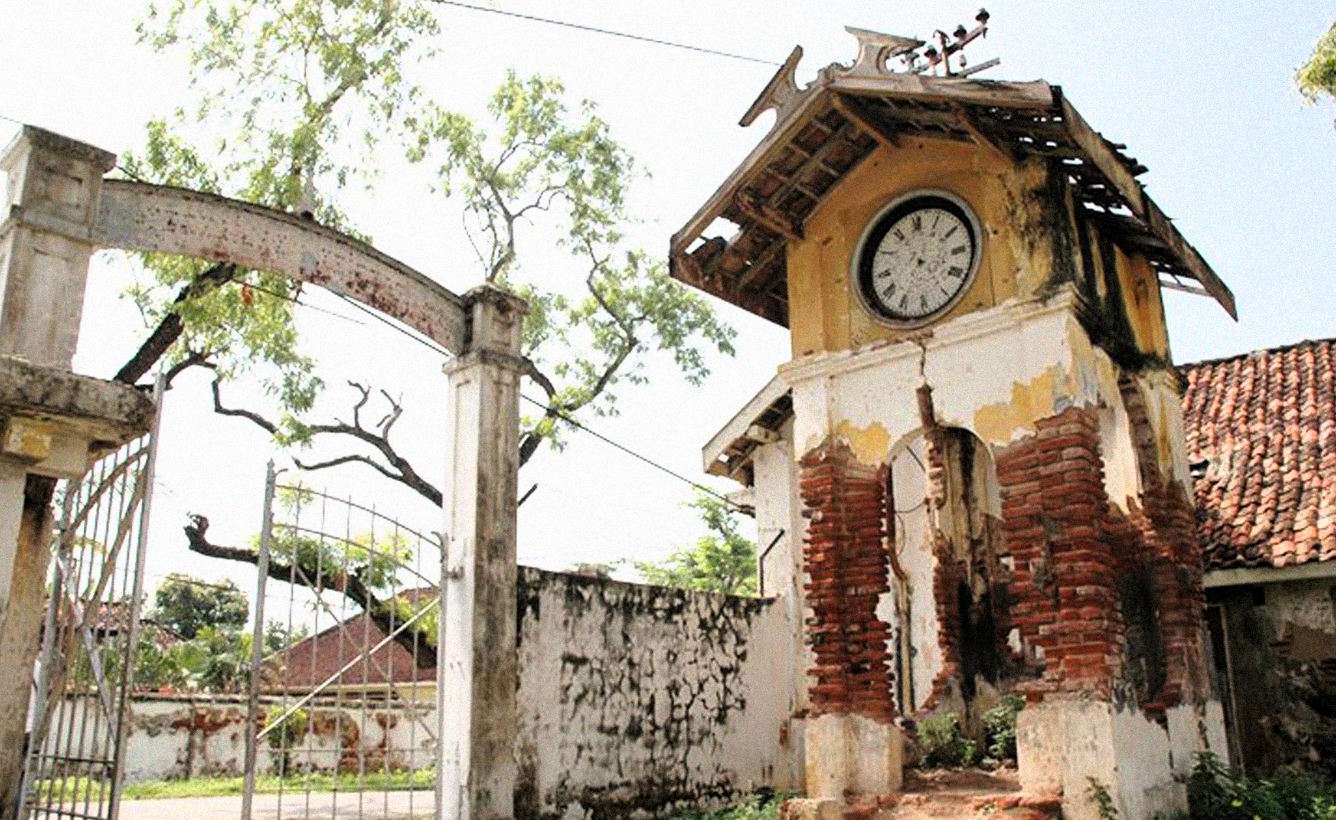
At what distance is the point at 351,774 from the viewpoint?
1938cm

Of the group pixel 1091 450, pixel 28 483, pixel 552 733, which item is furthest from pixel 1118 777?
pixel 28 483

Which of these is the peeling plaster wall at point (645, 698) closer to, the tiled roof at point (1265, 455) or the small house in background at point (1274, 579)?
the small house in background at point (1274, 579)

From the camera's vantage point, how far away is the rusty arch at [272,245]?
21.7ft

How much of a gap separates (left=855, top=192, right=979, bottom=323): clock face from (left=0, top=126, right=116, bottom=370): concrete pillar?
617cm

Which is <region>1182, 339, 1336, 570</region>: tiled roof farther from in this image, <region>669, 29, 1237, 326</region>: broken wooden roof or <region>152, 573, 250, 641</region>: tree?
<region>152, 573, 250, 641</region>: tree

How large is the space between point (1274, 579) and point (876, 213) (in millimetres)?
5080

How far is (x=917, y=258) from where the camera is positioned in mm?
9406

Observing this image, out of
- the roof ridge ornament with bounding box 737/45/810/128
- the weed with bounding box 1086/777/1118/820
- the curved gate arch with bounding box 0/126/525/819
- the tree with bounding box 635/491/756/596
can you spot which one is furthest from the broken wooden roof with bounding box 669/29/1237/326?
the tree with bounding box 635/491/756/596

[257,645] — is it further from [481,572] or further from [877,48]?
[877,48]

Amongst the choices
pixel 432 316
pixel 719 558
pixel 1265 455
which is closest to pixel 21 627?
pixel 432 316

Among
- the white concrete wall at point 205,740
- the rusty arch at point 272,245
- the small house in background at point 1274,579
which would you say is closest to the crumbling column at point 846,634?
the rusty arch at point 272,245

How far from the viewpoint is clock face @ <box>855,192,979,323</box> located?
9.07 meters

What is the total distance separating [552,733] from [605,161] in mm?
10688

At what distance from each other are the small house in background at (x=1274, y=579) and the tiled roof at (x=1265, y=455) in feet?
0.05
